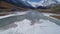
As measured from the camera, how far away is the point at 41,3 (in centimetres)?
122

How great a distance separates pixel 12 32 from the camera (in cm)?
77

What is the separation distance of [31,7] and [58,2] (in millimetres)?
372

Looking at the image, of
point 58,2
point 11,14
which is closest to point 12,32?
point 11,14

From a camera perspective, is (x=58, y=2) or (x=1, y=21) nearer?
(x=1, y=21)

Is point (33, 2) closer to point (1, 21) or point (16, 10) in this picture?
point (16, 10)

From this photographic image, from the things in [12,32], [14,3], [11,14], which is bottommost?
[12,32]

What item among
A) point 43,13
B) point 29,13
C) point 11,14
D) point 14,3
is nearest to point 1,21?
point 11,14

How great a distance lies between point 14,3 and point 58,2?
588 mm

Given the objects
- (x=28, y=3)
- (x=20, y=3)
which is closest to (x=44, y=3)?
(x=28, y=3)

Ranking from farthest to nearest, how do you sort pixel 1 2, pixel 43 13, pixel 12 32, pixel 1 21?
pixel 43 13
pixel 1 2
pixel 1 21
pixel 12 32

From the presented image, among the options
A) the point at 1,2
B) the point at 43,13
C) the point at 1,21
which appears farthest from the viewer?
the point at 43,13

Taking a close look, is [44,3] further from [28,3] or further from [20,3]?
[20,3]

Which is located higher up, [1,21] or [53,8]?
[53,8]

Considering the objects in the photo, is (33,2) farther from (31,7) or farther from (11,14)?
(11,14)
